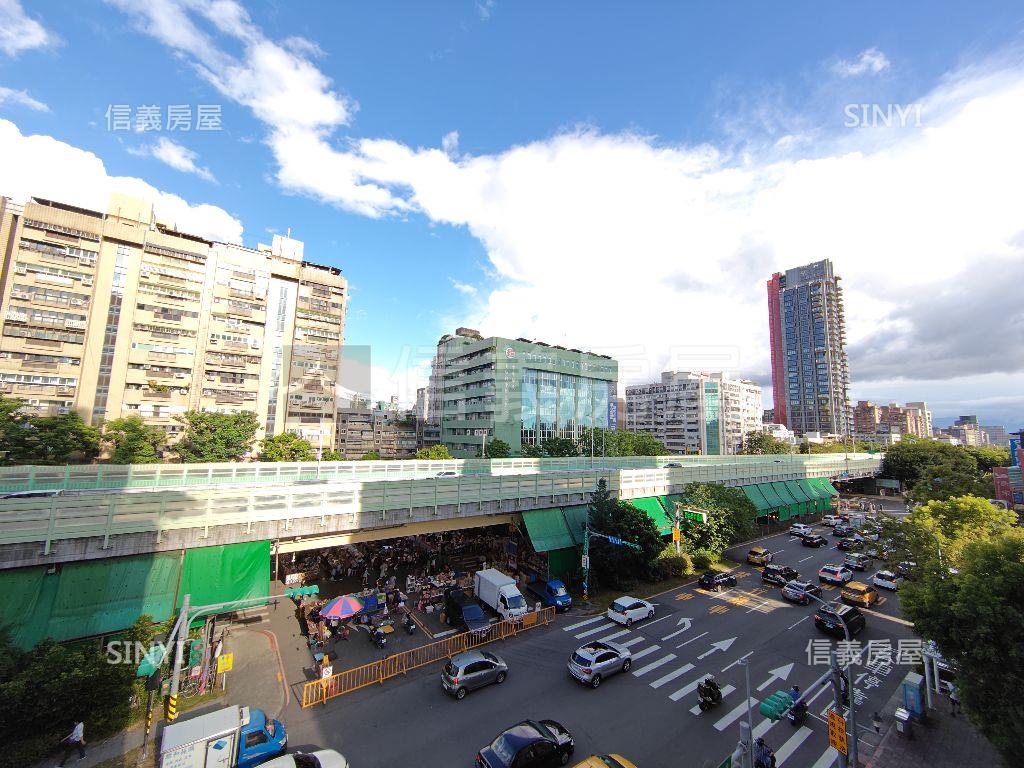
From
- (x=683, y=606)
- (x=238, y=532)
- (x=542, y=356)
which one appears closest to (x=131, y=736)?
(x=238, y=532)

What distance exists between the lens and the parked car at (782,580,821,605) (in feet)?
84.7

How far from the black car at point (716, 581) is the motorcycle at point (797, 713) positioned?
1334cm

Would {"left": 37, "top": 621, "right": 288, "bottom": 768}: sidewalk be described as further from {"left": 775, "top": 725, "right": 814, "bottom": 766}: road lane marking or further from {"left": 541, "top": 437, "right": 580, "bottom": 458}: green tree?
{"left": 541, "top": 437, "right": 580, "bottom": 458}: green tree

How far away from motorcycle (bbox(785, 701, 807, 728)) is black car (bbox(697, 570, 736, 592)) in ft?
43.8

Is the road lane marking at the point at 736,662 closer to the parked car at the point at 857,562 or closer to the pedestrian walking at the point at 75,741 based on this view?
the parked car at the point at 857,562

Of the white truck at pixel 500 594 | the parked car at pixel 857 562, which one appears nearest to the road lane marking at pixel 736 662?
the white truck at pixel 500 594

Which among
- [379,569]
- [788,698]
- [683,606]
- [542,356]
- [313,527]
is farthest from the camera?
[542,356]

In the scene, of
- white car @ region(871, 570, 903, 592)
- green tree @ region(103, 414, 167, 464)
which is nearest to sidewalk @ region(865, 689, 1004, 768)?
white car @ region(871, 570, 903, 592)

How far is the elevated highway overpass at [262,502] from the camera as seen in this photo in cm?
1530

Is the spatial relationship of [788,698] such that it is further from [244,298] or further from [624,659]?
[244,298]

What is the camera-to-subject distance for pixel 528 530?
2691 centimetres

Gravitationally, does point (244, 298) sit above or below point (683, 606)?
above

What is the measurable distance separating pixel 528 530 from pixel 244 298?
58.3m

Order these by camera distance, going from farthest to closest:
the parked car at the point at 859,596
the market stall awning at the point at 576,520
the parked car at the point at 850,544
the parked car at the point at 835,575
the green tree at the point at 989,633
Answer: the parked car at the point at 850,544, the parked car at the point at 835,575, the market stall awning at the point at 576,520, the parked car at the point at 859,596, the green tree at the point at 989,633
